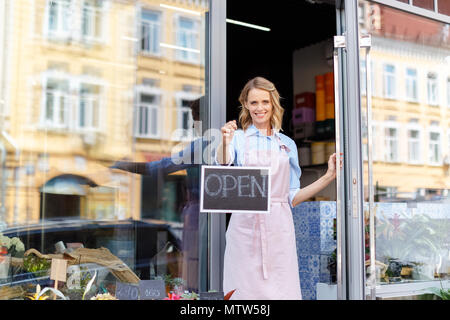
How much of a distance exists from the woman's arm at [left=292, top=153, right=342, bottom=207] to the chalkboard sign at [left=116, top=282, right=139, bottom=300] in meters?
0.98

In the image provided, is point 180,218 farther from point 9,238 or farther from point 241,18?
point 241,18

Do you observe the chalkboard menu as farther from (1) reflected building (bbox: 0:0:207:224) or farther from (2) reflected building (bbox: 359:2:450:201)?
(2) reflected building (bbox: 359:2:450:201)

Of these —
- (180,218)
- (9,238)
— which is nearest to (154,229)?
(180,218)

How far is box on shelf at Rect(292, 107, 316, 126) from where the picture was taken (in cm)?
560

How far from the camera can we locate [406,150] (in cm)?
419

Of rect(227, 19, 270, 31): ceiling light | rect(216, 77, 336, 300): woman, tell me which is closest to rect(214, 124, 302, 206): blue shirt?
rect(216, 77, 336, 300): woman

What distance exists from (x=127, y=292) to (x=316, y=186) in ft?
3.91

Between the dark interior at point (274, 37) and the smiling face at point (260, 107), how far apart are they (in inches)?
92.6

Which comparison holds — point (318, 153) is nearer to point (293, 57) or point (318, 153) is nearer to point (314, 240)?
point (314, 240)

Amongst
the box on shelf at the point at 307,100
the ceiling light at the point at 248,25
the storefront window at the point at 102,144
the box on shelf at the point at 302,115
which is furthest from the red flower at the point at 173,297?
the ceiling light at the point at 248,25

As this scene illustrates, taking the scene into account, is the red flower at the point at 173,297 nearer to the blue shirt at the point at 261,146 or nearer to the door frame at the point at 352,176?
the blue shirt at the point at 261,146

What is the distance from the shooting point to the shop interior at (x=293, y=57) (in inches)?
209

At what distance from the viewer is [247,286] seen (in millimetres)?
2822
